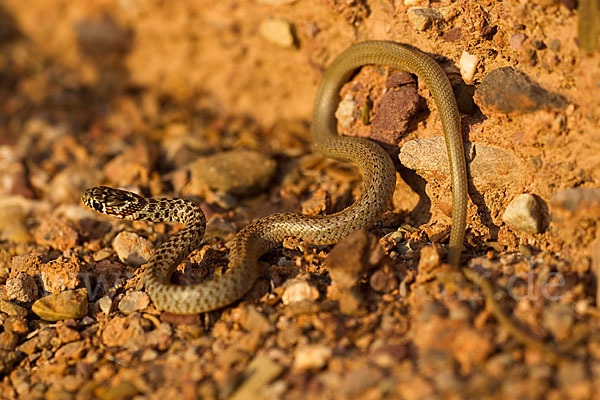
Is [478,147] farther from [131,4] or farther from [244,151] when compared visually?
[131,4]

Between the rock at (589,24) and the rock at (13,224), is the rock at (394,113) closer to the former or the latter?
the rock at (589,24)

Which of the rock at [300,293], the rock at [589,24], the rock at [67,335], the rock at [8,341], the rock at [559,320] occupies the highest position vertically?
the rock at [589,24]

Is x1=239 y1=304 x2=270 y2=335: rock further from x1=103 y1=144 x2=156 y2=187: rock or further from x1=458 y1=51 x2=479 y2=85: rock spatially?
x1=103 y1=144 x2=156 y2=187: rock

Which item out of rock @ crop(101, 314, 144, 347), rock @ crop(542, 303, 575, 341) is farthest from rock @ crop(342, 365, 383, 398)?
rock @ crop(101, 314, 144, 347)

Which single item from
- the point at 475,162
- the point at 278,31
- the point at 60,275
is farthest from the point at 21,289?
the point at 475,162

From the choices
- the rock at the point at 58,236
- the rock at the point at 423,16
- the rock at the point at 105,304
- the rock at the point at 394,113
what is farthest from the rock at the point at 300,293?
the rock at the point at 423,16

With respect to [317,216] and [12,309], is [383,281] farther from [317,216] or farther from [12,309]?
[12,309]
